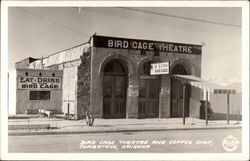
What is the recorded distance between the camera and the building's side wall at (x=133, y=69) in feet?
49.1

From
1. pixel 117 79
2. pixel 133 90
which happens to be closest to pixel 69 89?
pixel 117 79

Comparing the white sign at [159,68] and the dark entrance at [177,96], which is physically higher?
the white sign at [159,68]

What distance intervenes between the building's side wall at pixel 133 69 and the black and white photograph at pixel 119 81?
0.14ft

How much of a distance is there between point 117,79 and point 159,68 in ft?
5.94

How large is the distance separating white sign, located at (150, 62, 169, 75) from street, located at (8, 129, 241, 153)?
3.81m

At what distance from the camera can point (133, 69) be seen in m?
15.7

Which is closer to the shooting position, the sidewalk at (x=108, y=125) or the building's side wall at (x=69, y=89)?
the sidewalk at (x=108, y=125)

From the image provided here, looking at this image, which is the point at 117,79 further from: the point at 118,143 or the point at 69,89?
the point at 118,143

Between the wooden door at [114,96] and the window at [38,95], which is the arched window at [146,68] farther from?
the window at [38,95]

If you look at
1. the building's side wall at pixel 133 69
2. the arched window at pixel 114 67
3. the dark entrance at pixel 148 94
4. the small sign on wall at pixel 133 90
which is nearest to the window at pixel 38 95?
the building's side wall at pixel 133 69

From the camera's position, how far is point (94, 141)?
1077 centimetres

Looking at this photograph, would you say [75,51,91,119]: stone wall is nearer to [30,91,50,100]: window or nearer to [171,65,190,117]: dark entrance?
[30,91,50,100]: window

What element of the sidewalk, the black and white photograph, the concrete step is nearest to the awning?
the black and white photograph

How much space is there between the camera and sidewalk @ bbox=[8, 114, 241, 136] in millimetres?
12039
